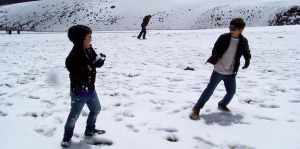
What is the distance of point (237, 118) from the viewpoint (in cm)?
353

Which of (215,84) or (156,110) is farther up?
(215,84)

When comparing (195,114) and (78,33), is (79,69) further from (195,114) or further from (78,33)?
(195,114)

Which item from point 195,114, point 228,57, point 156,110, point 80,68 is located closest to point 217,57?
point 228,57

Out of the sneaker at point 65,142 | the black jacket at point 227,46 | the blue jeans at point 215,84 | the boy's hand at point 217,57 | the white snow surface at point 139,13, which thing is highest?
the white snow surface at point 139,13

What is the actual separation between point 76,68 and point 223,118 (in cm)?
266

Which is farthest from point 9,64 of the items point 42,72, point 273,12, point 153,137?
point 273,12

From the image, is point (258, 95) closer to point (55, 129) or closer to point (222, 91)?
point (222, 91)

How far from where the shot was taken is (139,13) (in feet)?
137

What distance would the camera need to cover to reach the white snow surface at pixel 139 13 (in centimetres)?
3356

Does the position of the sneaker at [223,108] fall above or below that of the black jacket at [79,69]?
below

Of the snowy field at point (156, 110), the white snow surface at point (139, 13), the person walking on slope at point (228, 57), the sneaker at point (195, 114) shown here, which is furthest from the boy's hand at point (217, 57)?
the white snow surface at point (139, 13)

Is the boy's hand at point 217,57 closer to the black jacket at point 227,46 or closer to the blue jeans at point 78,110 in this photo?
the black jacket at point 227,46

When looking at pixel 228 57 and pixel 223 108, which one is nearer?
pixel 228 57

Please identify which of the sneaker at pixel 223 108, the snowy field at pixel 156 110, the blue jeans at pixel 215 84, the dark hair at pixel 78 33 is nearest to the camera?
the dark hair at pixel 78 33
